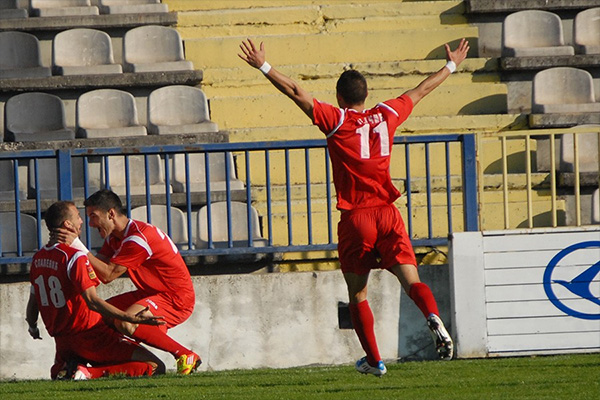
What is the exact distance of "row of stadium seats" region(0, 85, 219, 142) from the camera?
1166 cm

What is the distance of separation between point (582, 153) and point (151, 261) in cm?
542

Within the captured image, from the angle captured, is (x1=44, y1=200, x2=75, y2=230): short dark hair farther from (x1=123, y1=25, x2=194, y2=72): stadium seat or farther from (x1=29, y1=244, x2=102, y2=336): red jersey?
(x1=123, y1=25, x2=194, y2=72): stadium seat

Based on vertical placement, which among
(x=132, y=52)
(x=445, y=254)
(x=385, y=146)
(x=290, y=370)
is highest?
(x=132, y=52)

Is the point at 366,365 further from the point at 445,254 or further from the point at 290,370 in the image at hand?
the point at 445,254

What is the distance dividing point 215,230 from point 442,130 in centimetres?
320

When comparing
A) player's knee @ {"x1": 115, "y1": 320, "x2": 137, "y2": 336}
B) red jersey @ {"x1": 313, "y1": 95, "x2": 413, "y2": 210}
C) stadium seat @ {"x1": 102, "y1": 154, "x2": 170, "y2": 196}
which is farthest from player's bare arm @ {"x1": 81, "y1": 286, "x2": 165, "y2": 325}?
stadium seat @ {"x1": 102, "y1": 154, "x2": 170, "y2": 196}

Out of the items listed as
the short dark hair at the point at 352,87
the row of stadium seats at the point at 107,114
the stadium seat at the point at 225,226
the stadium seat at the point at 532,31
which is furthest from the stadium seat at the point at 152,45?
the short dark hair at the point at 352,87

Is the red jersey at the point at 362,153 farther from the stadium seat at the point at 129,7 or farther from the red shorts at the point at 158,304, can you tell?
the stadium seat at the point at 129,7

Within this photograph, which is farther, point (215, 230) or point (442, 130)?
point (442, 130)

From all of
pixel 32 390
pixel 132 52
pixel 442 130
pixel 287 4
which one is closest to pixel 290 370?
pixel 32 390

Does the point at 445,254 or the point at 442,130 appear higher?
the point at 442,130

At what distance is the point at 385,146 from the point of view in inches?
272

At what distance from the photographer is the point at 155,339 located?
7852 mm

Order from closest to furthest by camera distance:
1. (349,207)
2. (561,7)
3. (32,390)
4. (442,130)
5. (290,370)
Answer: (349,207), (32,390), (290,370), (442,130), (561,7)
